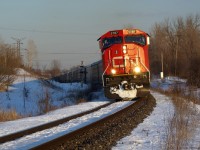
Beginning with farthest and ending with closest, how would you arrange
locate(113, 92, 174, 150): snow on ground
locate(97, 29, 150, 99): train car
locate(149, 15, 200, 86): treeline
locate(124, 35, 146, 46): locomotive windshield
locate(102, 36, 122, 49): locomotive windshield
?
1. locate(149, 15, 200, 86): treeline
2. locate(102, 36, 122, 49): locomotive windshield
3. locate(124, 35, 146, 46): locomotive windshield
4. locate(97, 29, 150, 99): train car
5. locate(113, 92, 174, 150): snow on ground

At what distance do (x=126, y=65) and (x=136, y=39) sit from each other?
157 cm

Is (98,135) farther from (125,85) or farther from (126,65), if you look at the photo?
(126,65)

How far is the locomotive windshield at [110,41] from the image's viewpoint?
799 inches

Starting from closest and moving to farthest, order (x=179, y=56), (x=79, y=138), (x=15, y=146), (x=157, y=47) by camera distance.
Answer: (x=15, y=146) < (x=79, y=138) < (x=179, y=56) < (x=157, y=47)

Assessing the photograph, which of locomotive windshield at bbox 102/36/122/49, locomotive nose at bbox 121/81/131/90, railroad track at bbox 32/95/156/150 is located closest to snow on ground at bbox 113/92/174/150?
railroad track at bbox 32/95/156/150

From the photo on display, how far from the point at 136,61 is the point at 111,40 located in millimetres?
1929

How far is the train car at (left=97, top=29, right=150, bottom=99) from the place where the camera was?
64.2 feet

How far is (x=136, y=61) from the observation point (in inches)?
778

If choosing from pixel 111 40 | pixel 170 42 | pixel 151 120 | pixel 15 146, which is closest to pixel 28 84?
pixel 111 40

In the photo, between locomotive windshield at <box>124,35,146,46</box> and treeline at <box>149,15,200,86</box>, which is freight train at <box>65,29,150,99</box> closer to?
locomotive windshield at <box>124,35,146,46</box>

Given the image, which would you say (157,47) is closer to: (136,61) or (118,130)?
(136,61)

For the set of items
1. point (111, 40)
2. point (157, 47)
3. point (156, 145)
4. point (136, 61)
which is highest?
point (157, 47)

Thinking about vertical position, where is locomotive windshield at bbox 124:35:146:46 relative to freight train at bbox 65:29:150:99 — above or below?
above

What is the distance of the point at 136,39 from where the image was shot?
20156 millimetres
